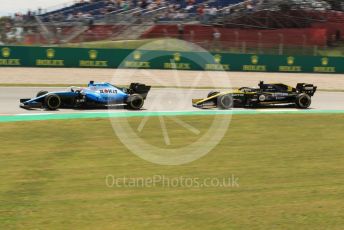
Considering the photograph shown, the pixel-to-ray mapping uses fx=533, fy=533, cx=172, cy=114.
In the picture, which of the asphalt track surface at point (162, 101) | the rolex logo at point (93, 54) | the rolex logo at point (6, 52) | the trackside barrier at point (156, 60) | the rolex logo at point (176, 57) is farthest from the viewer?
the rolex logo at point (176, 57)

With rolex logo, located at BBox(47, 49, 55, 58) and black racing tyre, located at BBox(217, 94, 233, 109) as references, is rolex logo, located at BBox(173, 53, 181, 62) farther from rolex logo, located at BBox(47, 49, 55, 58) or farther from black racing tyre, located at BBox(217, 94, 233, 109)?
black racing tyre, located at BBox(217, 94, 233, 109)

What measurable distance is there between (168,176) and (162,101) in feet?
35.4

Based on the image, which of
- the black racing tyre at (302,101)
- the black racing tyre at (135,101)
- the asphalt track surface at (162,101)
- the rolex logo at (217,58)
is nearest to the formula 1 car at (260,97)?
the black racing tyre at (302,101)

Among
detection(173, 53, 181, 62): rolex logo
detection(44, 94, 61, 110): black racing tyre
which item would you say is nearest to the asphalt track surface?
detection(44, 94, 61, 110): black racing tyre

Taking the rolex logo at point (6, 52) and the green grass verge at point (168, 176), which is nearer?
the green grass verge at point (168, 176)

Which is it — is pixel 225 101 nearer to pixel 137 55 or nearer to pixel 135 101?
pixel 135 101

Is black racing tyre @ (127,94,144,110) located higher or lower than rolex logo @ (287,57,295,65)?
lower

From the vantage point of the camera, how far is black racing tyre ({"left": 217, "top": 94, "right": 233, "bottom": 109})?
17.2m

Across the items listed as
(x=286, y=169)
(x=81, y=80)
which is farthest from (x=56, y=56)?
(x=286, y=169)

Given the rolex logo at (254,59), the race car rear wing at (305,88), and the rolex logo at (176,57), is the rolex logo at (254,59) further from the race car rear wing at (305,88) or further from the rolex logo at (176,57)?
the race car rear wing at (305,88)

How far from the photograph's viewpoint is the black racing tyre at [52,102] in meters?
15.9

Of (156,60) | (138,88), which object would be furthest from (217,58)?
(138,88)

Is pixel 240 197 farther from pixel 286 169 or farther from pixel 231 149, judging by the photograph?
pixel 231 149

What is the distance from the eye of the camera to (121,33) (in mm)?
34875
